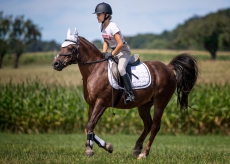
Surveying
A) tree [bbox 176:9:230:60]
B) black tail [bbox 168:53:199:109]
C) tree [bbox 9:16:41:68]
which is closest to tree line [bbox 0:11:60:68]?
tree [bbox 9:16:41:68]

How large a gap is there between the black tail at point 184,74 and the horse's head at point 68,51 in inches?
106

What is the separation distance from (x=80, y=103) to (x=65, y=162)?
431 inches

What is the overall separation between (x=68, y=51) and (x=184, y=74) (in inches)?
119

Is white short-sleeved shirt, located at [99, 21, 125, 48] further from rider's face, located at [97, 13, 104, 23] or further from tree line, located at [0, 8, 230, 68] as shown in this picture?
tree line, located at [0, 8, 230, 68]

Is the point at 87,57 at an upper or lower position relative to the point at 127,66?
upper

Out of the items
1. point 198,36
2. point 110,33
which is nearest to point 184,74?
point 110,33

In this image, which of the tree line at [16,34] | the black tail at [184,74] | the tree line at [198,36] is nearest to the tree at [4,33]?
the tree line at [16,34]

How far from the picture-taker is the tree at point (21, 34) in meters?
33.4

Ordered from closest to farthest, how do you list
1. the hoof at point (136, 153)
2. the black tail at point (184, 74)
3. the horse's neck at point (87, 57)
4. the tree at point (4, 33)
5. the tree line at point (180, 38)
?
the horse's neck at point (87, 57)
the hoof at point (136, 153)
the black tail at point (184, 74)
the tree at point (4, 33)
the tree line at point (180, 38)

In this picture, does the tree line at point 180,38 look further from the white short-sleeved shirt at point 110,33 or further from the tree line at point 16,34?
the white short-sleeved shirt at point 110,33

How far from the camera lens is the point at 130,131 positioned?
56.3 ft

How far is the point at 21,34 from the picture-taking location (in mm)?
35719

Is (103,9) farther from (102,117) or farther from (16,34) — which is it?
(16,34)

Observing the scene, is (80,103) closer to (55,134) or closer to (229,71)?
(55,134)
